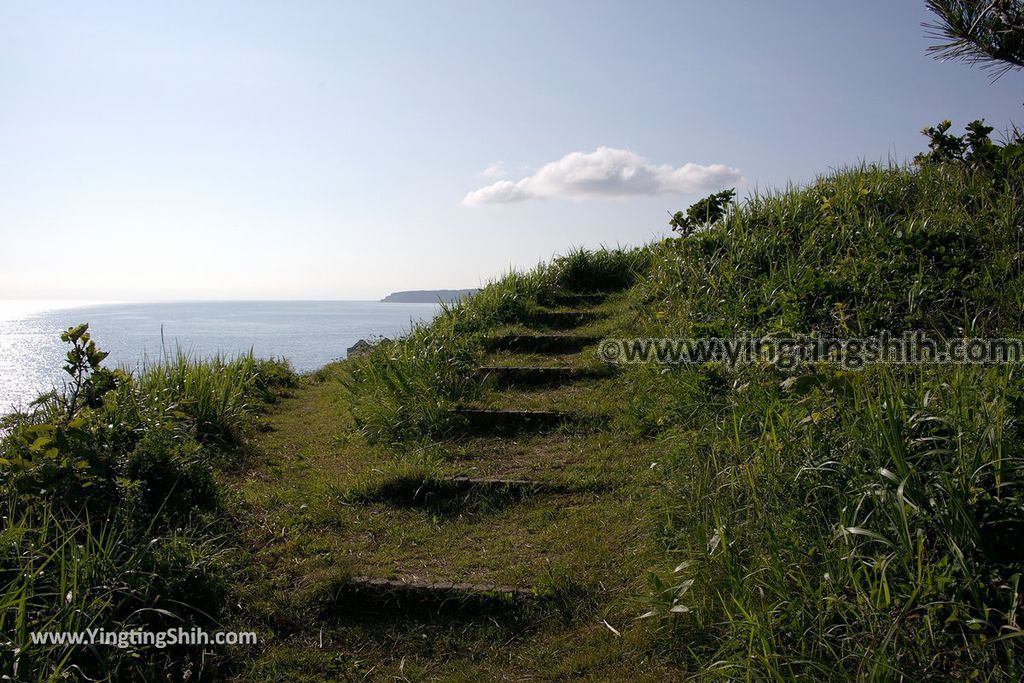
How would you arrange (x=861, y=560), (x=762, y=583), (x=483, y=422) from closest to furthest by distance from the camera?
(x=861, y=560) → (x=762, y=583) → (x=483, y=422)

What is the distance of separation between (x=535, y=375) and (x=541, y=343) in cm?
97

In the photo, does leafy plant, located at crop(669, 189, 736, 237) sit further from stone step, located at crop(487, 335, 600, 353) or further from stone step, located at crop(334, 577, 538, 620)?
stone step, located at crop(334, 577, 538, 620)

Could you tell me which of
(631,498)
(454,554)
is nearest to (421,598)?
(454,554)

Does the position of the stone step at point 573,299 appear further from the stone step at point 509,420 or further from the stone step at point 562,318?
the stone step at point 509,420

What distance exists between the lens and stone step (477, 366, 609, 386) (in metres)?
6.12

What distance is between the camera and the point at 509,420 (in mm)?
5281

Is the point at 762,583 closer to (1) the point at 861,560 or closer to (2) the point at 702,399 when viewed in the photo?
(1) the point at 861,560

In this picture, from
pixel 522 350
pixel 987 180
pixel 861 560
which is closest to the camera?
pixel 861 560

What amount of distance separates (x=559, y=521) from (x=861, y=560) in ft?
6.25

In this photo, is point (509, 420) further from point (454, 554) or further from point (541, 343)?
point (541, 343)

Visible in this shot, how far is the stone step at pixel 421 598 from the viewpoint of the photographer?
3041mm

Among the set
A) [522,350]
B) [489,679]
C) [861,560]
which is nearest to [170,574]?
[489,679]

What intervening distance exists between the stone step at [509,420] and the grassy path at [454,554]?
7 centimetres

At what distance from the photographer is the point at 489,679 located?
2604 mm
